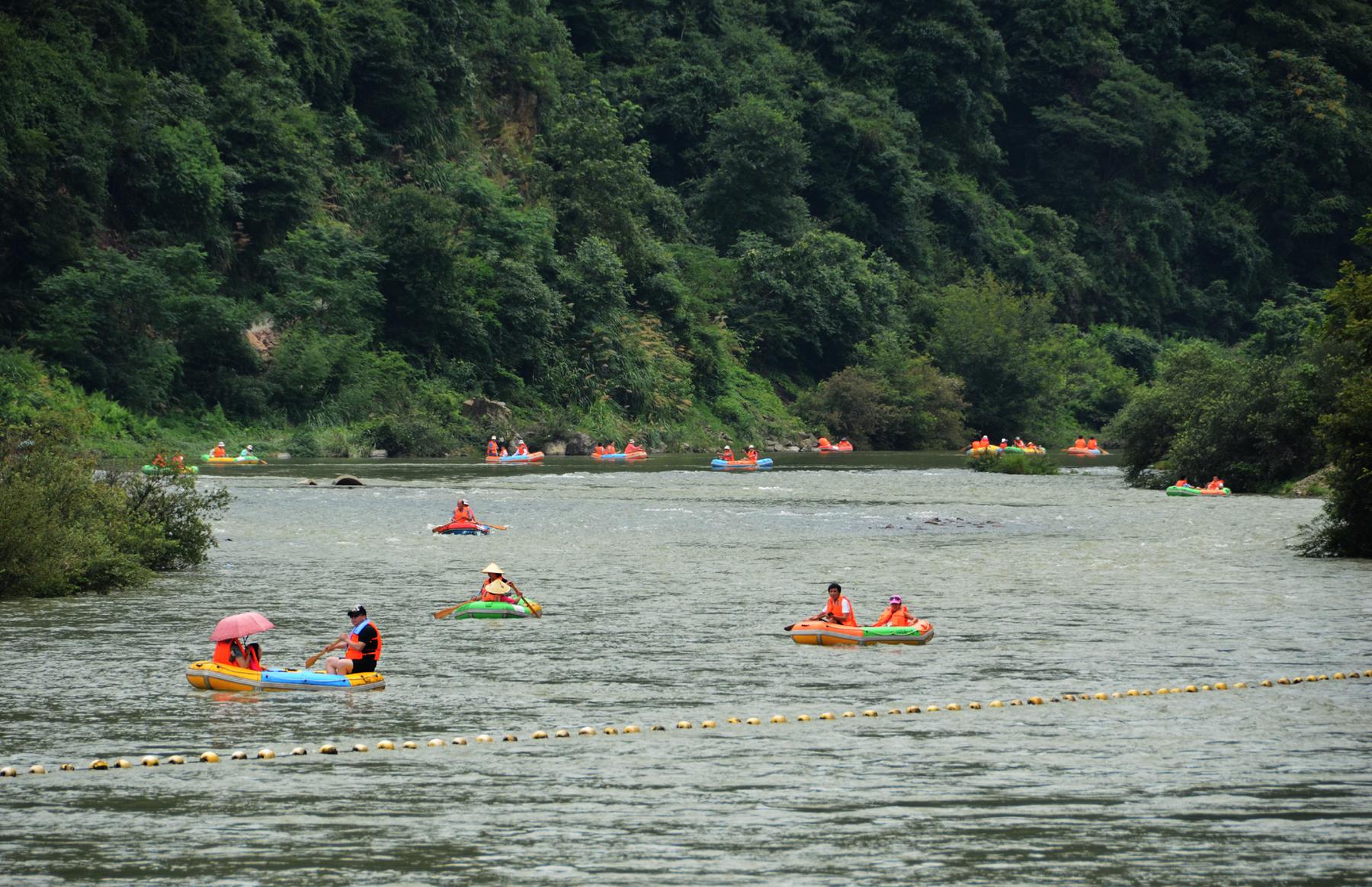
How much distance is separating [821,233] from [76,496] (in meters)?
73.8

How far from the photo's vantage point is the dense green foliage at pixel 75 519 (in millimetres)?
28203

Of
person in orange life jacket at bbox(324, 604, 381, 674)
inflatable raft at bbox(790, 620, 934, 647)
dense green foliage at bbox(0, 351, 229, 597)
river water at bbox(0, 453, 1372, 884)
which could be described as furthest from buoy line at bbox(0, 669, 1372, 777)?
dense green foliage at bbox(0, 351, 229, 597)

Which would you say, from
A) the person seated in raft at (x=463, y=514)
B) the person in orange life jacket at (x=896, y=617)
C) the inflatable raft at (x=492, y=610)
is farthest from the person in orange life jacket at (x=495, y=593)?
the person seated in raft at (x=463, y=514)

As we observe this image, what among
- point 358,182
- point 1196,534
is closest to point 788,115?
point 358,182

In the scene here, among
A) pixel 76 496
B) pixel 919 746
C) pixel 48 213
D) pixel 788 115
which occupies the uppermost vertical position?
pixel 788 115

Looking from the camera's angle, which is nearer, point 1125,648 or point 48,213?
point 1125,648

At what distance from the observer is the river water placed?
13703 mm

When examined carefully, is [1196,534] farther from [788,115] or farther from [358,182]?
[788,115]

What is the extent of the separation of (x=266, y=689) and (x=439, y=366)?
197ft

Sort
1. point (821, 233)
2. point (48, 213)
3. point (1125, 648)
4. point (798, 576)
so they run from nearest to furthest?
point (1125, 648)
point (798, 576)
point (48, 213)
point (821, 233)

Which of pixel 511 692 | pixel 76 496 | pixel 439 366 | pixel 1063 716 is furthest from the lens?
pixel 439 366

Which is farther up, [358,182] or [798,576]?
[358,182]

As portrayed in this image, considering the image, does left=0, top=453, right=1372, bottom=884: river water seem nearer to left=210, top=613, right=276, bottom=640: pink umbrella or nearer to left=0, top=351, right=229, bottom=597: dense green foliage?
left=210, top=613, right=276, bottom=640: pink umbrella

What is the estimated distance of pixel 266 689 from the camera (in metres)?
21.1
